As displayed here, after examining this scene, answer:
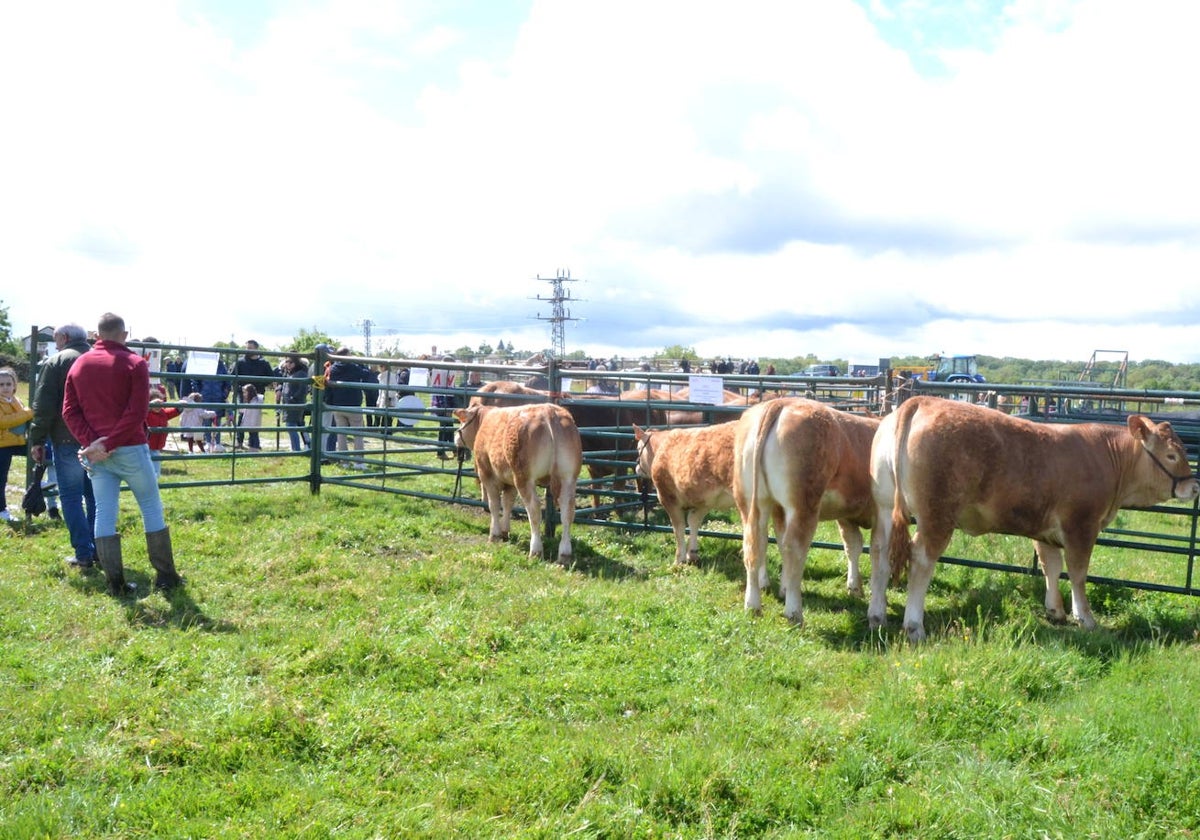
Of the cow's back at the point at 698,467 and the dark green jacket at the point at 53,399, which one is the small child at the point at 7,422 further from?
the cow's back at the point at 698,467

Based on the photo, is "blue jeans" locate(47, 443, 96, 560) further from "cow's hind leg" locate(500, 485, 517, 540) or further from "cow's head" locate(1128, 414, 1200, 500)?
"cow's head" locate(1128, 414, 1200, 500)

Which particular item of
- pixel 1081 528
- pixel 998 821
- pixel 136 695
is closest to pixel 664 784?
pixel 998 821

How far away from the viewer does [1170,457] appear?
260 inches

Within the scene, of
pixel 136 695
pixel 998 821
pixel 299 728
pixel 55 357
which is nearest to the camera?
pixel 998 821

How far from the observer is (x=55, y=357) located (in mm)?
7602

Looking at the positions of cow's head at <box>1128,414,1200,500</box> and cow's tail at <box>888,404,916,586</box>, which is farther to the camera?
cow's head at <box>1128,414,1200,500</box>

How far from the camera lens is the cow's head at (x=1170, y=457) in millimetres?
6582

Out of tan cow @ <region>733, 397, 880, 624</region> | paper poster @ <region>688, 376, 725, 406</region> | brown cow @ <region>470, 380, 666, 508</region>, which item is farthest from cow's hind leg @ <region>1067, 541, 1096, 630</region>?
brown cow @ <region>470, 380, 666, 508</region>

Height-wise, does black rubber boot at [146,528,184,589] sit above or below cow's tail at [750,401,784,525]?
below

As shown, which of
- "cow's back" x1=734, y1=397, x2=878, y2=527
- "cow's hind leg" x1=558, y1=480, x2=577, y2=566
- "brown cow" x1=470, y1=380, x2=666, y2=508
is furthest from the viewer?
"brown cow" x1=470, y1=380, x2=666, y2=508

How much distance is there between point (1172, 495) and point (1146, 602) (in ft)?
3.22

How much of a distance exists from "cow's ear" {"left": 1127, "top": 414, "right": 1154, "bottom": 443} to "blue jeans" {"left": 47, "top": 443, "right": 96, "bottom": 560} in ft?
27.1

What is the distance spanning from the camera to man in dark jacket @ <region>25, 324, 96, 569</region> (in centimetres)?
761

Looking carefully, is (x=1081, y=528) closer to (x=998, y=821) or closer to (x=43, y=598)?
(x=998, y=821)
